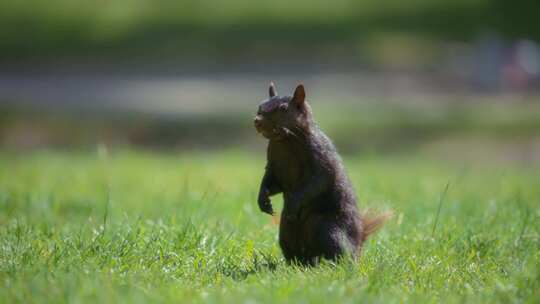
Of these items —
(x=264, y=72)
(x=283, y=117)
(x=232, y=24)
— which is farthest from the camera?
(x=232, y=24)

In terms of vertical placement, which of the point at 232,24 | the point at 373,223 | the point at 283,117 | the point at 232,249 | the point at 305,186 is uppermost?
the point at 232,24

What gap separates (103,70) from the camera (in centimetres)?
2059

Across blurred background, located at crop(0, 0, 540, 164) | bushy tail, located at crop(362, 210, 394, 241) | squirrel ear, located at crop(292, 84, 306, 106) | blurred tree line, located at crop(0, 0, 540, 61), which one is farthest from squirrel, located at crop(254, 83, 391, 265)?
blurred tree line, located at crop(0, 0, 540, 61)

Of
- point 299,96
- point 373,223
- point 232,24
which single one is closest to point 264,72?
point 232,24

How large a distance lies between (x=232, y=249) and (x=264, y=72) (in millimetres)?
15502

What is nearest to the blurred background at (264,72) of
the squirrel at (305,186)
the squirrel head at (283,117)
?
the squirrel at (305,186)

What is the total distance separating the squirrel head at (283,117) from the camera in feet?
16.0

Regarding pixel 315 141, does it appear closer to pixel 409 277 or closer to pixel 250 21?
pixel 409 277

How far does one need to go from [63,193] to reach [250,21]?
16604mm

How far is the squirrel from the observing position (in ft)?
16.2

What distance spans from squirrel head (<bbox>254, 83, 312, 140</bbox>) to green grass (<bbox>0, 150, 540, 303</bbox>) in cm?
81

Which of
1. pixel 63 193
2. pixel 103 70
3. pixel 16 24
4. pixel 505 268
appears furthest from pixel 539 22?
pixel 505 268

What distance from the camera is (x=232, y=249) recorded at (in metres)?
5.33

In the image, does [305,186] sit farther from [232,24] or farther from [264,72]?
[232,24]
